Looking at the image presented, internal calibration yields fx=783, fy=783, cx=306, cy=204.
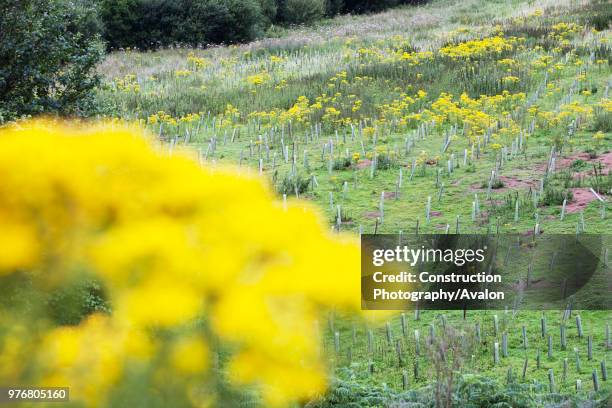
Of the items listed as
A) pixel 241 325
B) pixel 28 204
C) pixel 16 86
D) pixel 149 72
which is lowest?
pixel 149 72

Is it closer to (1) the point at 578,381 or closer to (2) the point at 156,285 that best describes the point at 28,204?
(2) the point at 156,285

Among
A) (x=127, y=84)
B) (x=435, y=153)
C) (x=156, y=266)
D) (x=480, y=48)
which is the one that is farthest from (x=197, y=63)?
(x=156, y=266)

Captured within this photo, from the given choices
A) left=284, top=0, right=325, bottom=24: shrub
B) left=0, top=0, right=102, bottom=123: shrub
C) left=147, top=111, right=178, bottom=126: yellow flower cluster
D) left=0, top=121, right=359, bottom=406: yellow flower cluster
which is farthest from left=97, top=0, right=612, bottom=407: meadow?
left=284, top=0, right=325, bottom=24: shrub

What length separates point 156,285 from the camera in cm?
86

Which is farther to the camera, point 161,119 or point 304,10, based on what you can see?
point 304,10

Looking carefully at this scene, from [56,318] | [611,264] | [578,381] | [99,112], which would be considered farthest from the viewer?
[99,112]

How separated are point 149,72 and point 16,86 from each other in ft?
38.2

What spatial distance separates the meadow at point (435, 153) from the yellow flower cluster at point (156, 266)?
197 mm

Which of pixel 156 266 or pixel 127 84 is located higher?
pixel 156 266

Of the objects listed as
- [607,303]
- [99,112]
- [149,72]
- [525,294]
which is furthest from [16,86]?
[149,72]

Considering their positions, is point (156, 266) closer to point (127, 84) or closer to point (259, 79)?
point (259, 79)

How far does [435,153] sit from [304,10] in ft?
81.2

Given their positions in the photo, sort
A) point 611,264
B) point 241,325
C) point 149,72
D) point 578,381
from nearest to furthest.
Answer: point 241,325 < point 578,381 < point 611,264 < point 149,72

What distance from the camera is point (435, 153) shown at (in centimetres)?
1005
